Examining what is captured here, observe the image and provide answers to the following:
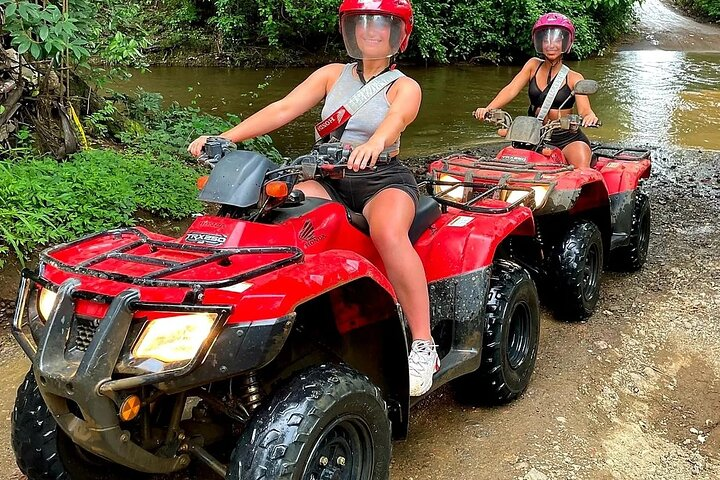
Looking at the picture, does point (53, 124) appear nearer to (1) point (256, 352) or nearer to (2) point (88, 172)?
(2) point (88, 172)

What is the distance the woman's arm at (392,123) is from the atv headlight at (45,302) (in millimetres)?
1115

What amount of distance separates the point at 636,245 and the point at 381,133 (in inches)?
140

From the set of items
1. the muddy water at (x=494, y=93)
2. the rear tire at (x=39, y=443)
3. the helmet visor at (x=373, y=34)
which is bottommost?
the muddy water at (x=494, y=93)

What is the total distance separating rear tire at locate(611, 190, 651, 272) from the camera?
5.77 meters

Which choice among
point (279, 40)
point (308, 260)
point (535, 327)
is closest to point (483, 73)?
point (279, 40)

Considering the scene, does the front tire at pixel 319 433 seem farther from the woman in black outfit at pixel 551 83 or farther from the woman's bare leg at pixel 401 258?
the woman in black outfit at pixel 551 83

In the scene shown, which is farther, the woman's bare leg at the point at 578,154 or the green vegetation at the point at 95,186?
the woman's bare leg at the point at 578,154

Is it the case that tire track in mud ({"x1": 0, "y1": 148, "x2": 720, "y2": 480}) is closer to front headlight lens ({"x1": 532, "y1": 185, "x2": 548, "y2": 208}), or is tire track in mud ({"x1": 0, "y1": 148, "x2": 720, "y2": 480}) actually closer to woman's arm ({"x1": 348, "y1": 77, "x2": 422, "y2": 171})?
front headlight lens ({"x1": 532, "y1": 185, "x2": 548, "y2": 208})

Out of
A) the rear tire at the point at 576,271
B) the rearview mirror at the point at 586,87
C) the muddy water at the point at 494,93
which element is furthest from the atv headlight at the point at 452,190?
the muddy water at the point at 494,93

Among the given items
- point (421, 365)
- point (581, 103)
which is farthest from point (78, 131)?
point (421, 365)

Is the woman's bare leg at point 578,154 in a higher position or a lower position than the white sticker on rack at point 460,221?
lower

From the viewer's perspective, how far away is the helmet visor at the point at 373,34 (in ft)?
10.5

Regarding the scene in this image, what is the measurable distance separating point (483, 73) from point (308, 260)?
63.5 feet

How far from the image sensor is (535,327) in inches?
157
